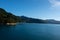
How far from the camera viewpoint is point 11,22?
392 feet

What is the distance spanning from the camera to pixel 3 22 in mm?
112250

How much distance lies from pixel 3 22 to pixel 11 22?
31.3ft

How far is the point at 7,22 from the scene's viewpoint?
11412 centimetres

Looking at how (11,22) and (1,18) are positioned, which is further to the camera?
(11,22)

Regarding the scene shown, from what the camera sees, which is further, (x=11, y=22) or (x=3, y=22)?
(x=11, y=22)

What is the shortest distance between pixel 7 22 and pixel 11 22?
6107 millimetres

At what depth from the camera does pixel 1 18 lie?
11188 centimetres

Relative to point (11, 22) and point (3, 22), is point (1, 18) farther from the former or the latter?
point (11, 22)

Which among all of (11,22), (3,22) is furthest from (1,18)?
(11,22)

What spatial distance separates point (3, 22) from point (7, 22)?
149 inches

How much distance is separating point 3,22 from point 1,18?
4.05 metres
